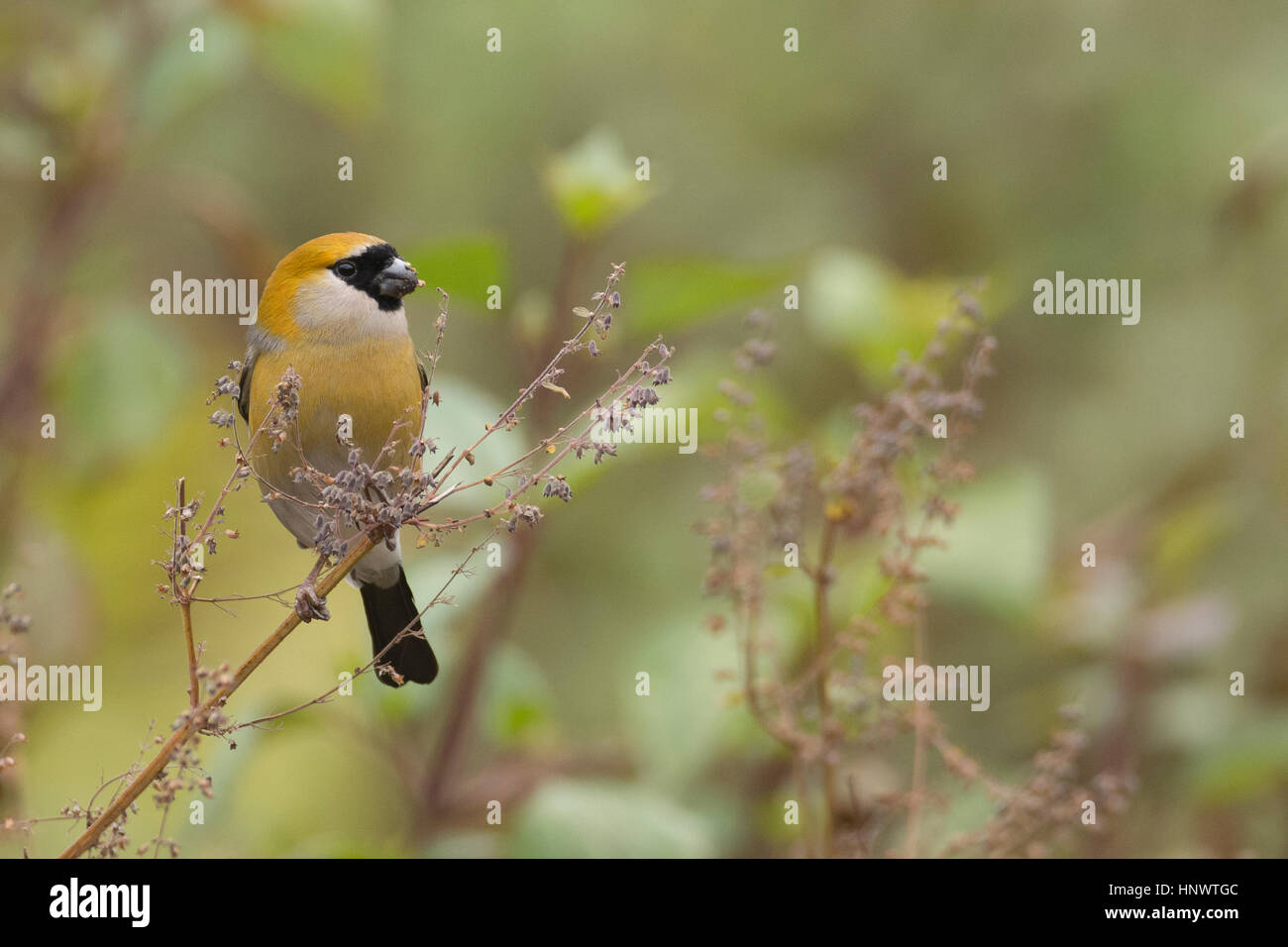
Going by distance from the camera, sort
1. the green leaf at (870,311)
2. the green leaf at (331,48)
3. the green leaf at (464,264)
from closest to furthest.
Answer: the green leaf at (464,264)
the green leaf at (870,311)
the green leaf at (331,48)

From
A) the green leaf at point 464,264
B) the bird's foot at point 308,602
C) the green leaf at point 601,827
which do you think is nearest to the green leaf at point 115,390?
the green leaf at point 464,264

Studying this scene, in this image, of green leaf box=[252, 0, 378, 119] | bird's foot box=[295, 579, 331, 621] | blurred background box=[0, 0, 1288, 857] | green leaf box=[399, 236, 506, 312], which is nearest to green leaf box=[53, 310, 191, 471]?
blurred background box=[0, 0, 1288, 857]

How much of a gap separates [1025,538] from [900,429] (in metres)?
0.54

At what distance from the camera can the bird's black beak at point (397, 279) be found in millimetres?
1519

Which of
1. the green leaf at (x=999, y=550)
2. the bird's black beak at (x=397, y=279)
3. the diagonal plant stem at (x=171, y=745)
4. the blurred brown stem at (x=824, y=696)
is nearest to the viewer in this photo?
the diagonal plant stem at (x=171, y=745)

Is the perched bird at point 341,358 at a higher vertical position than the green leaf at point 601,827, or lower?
higher

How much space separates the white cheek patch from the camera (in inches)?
61.4

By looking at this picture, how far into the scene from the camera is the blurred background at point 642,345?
6.28 feet

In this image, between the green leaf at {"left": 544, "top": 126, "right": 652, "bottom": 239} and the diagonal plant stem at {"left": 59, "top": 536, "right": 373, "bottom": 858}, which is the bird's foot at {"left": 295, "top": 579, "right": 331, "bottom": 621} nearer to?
the diagonal plant stem at {"left": 59, "top": 536, "right": 373, "bottom": 858}

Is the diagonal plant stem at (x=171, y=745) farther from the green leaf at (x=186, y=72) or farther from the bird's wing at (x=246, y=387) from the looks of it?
the green leaf at (x=186, y=72)

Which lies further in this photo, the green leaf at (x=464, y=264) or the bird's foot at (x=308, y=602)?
the green leaf at (x=464, y=264)

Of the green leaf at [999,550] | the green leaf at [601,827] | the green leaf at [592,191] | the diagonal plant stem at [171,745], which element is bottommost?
the green leaf at [601,827]

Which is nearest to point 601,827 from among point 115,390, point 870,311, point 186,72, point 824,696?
point 824,696

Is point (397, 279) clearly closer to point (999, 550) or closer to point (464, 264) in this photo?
point (464, 264)
